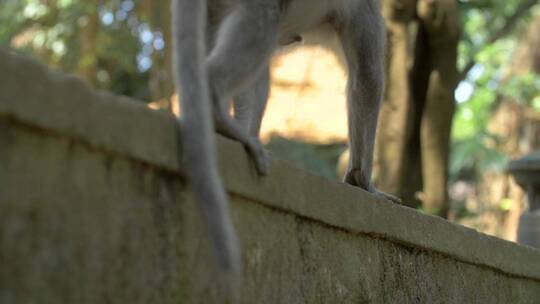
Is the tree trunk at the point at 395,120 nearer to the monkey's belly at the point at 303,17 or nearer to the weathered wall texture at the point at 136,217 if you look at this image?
the monkey's belly at the point at 303,17

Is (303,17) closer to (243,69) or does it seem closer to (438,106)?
(243,69)

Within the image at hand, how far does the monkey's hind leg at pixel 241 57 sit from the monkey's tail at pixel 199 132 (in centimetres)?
40

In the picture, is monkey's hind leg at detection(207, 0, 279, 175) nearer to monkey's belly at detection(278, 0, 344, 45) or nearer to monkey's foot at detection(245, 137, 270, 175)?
monkey's foot at detection(245, 137, 270, 175)

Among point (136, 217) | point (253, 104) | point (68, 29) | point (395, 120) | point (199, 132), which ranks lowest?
point (136, 217)

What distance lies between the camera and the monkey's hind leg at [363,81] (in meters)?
4.53

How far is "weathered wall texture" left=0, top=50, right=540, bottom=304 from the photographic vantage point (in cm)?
228

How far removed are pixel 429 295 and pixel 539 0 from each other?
8.91 m

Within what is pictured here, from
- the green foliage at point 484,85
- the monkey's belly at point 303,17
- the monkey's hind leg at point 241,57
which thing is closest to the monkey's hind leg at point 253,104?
the monkey's belly at point 303,17

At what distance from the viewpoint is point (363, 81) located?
4645 millimetres

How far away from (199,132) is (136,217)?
0.29 metres

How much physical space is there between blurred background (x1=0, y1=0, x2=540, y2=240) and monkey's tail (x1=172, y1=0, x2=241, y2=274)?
1.99 meters

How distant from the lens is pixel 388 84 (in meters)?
9.39

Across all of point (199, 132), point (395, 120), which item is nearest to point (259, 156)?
point (199, 132)

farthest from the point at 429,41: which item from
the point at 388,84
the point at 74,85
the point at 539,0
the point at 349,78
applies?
the point at 74,85
